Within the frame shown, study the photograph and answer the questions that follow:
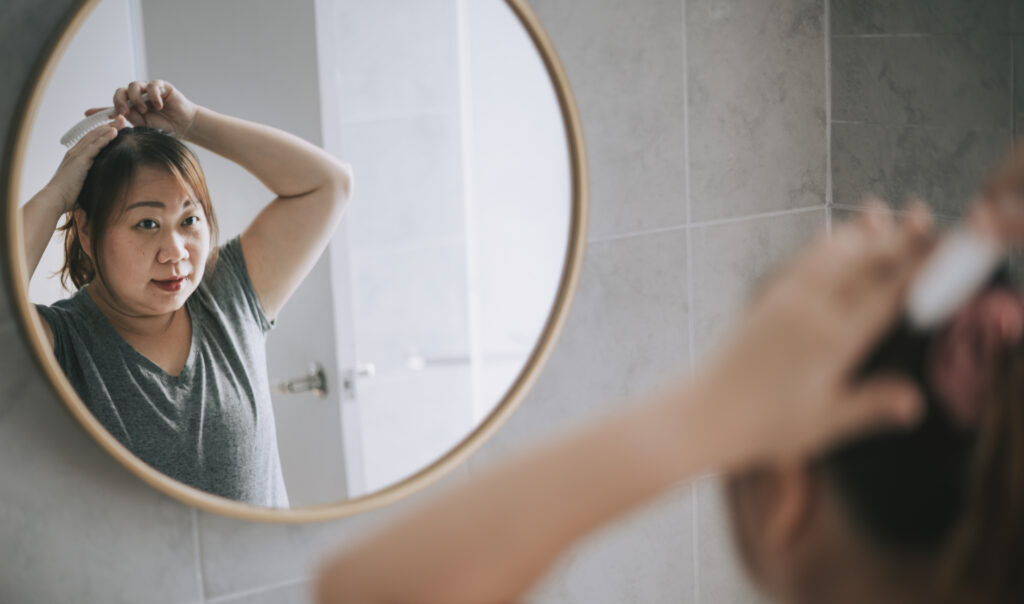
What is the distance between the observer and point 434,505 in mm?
500

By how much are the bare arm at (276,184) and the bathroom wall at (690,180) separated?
0.92 ft

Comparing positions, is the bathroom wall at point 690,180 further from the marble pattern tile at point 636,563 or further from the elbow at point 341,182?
the elbow at point 341,182

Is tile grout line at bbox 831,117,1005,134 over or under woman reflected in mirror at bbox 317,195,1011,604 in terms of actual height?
over

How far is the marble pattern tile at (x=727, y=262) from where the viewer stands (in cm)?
139

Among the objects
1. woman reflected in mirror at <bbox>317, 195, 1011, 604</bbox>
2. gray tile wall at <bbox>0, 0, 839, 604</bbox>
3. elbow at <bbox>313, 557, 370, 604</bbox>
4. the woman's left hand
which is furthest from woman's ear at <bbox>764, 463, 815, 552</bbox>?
the woman's left hand

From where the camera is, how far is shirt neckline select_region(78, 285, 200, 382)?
97 cm

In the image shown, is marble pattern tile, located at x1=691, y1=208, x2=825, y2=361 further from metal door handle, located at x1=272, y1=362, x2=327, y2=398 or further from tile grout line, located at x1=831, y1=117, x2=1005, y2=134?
metal door handle, located at x1=272, y1=362, x2=327, y2=398

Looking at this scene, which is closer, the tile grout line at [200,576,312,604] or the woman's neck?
the woman's neck

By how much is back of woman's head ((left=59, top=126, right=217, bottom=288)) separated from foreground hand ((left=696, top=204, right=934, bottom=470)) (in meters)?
0.68

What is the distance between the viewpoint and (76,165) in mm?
949

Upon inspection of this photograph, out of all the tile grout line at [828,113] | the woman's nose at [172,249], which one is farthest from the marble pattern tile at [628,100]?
the woman's nose at [172,249]

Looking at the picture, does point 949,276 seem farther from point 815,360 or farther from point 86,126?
point 86,126

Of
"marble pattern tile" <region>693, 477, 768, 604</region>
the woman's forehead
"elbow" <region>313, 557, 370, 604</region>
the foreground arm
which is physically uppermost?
the woman's forehead

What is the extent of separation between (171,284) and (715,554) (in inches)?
34.3
